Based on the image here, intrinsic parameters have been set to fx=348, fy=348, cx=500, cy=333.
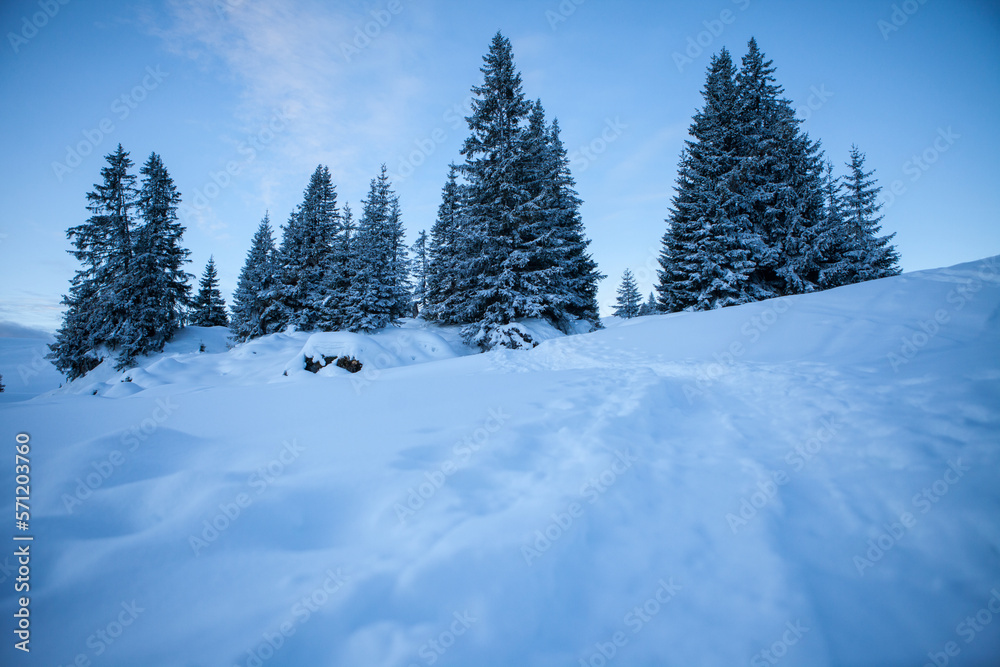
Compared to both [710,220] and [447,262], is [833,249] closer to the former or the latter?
[710,220]

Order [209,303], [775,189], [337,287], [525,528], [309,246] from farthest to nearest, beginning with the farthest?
1. [209,303]
2. [309,246]
3. [337,287]
4. [775,189]
5. [525,528]

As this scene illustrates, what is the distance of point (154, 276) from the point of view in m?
20.5

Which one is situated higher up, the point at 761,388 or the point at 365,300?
the point at 365,300

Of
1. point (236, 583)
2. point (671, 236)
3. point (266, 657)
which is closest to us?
point (266, 657)

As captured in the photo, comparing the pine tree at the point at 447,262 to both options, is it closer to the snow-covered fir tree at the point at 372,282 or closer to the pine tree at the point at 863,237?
the snow-covered fir tree at the point at 372,282

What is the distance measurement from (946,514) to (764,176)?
18552 mm

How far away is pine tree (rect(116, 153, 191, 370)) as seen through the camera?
19453mm

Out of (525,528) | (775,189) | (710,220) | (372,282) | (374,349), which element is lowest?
(525,528)

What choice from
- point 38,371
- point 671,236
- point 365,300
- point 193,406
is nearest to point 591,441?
point 193,406

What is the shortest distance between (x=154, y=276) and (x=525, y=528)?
1094 inches

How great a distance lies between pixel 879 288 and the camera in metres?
7.83

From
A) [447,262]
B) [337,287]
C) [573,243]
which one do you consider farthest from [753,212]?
[337,287]

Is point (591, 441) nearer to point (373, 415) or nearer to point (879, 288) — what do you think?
point (373, 415)

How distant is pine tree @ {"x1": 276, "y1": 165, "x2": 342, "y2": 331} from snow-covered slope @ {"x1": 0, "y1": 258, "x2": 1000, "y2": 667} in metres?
18.7
